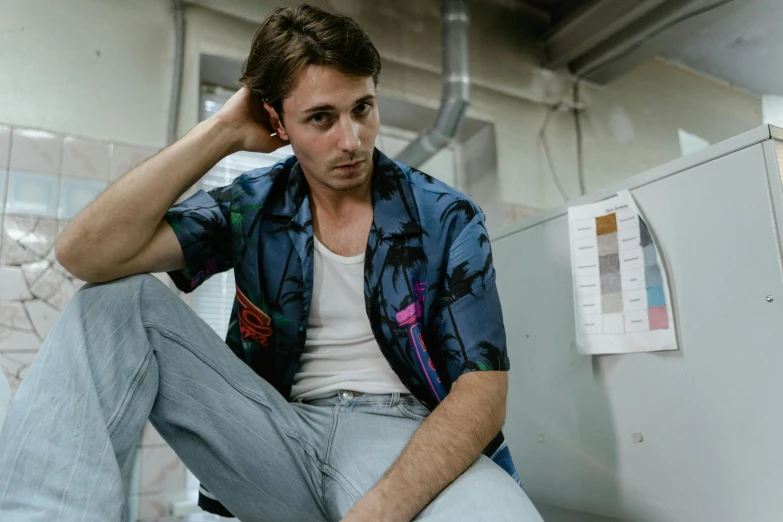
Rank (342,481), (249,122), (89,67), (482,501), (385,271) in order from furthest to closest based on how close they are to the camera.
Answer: (89,67) < (249,122) < (385,271) < (342,481) < (482,501)

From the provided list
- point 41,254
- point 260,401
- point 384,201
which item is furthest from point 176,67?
point 260,401

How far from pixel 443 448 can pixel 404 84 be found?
5.22ft

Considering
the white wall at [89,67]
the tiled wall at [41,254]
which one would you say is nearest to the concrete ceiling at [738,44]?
the white wall at [89,67]

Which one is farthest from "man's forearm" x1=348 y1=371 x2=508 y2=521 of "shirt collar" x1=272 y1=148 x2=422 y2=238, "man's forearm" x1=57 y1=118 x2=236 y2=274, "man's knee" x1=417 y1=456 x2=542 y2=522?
"man's forearm" x1=57 y1=118 x2=236 y2=274

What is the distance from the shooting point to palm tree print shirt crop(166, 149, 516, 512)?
36.0 inches

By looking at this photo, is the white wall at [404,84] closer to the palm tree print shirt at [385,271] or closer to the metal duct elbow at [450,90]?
the metal duct elbow at [450,90]

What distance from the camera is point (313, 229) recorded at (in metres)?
1.03

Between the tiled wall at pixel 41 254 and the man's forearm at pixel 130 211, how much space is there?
0.65m

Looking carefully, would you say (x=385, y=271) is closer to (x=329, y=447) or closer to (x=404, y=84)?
(x=329, y=447)

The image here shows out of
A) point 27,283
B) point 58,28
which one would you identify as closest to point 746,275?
point 27,283

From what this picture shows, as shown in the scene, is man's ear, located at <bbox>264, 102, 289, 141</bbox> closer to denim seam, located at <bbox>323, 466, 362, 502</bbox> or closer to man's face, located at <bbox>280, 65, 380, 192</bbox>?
man's face, located at <bbox>280, 65, 380, 192</bbox>

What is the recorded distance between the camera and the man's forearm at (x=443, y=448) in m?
0.72

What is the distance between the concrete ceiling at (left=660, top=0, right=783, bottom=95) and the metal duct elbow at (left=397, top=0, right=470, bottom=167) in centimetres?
72

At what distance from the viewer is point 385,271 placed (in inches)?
37.7
